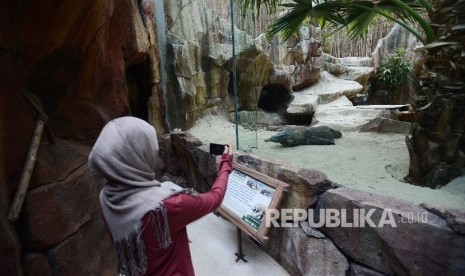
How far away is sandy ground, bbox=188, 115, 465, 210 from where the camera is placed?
176 cm

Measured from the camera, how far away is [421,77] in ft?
7.04

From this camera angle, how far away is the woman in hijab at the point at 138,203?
100 cm

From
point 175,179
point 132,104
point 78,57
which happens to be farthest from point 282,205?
point 132,104

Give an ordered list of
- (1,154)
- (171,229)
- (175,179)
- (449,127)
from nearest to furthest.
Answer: (171,229), (1,154), (449,127), (175,179)

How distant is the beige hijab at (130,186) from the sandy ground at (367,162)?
5.00 ft

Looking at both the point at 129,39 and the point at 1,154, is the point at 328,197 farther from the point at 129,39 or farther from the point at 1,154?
the point at 129,39

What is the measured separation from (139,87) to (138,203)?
402 centimetres

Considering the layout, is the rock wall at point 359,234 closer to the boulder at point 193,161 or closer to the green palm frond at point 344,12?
the boulder at point 193,161

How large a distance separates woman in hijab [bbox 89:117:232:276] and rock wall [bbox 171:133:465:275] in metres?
1.17

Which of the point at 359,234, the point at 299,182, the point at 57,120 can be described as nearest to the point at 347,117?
the point at 299,182

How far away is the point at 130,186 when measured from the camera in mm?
1032

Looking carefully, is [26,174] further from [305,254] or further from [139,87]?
[139,87]

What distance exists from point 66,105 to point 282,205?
6.90 feet

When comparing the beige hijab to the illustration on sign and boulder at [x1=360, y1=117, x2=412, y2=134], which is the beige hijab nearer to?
the illustration on sign
